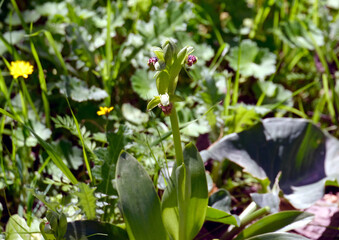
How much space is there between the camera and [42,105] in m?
1.64

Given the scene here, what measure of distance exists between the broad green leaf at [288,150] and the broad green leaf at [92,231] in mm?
492

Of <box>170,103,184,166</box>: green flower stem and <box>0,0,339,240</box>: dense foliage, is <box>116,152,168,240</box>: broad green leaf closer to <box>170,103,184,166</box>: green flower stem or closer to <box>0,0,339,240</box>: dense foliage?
<box>0,0,339,240</box>: dense foliage

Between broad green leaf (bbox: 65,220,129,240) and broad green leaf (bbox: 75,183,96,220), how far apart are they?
0.22ft

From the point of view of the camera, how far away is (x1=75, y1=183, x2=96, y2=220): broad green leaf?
3.63 feet

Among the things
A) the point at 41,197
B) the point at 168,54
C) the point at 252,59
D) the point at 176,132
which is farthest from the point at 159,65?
the point at 252,59

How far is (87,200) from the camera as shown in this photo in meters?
1.13

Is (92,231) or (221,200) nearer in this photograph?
(92,231)

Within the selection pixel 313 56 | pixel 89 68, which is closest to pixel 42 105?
pixel 89 68

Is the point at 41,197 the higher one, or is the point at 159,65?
the point at 159,65

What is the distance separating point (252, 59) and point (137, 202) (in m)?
1.06

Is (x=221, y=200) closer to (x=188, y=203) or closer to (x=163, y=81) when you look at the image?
(x=188, y=203)

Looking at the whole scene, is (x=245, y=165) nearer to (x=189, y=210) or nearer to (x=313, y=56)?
(x=189, y=210)

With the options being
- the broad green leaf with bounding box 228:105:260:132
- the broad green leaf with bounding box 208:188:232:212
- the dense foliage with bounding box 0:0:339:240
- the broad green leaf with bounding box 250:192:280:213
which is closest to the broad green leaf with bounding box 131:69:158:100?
the dense foliage with bounding box 0:0:339:240

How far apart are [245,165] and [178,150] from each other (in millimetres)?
550
